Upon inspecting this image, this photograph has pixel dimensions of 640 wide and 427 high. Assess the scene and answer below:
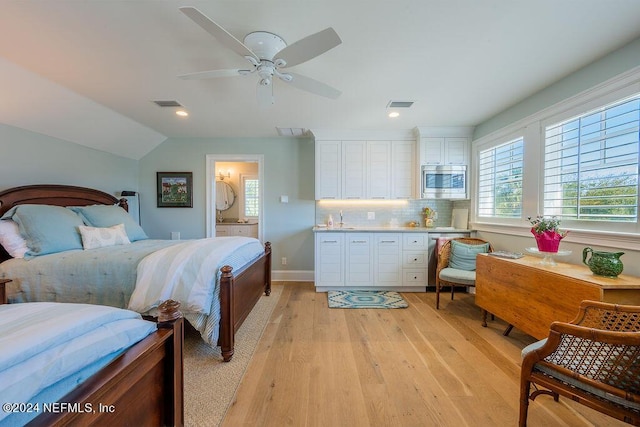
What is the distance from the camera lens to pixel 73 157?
3283 millimetres

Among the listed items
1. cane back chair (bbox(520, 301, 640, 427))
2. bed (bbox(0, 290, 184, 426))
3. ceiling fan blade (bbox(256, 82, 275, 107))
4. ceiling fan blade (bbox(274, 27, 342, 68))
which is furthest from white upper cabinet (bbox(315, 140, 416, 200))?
bed (bbox(0, 290, 184, 426))

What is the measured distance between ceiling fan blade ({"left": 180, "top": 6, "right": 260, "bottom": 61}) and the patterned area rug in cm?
282

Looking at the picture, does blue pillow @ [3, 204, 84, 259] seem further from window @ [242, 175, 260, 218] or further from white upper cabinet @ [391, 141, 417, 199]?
white upper cabinet @ [391, 141, 417, 199]

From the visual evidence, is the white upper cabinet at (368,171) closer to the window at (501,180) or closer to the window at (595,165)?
the window at (501,180)

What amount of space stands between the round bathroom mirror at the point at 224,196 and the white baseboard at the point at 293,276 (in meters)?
2.41

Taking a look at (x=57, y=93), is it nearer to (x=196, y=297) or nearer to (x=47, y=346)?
(x=196, y=297)

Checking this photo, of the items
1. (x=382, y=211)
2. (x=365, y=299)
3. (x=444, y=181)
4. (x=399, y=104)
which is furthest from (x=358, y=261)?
(x=399, y=104)

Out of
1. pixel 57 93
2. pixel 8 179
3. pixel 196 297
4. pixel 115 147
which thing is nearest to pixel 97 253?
pixel 196 297

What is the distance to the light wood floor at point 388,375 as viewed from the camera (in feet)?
4.91

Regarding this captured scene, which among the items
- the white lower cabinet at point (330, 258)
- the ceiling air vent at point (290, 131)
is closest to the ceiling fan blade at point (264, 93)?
the ceiling air vent at point (290, 131)

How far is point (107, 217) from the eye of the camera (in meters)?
3.02

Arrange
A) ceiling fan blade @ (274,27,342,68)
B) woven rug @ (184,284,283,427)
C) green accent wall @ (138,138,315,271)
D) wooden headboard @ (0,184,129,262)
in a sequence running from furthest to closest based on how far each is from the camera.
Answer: green accent wall @ (138,138,315,271)
wooden headboard @ (0,184,129,262)
woven rug @ (184,284,283,427)
ceiling fan blade @ (274,27,342,68)

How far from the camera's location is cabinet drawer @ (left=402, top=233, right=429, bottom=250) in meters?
3.66

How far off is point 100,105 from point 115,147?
0.97m
